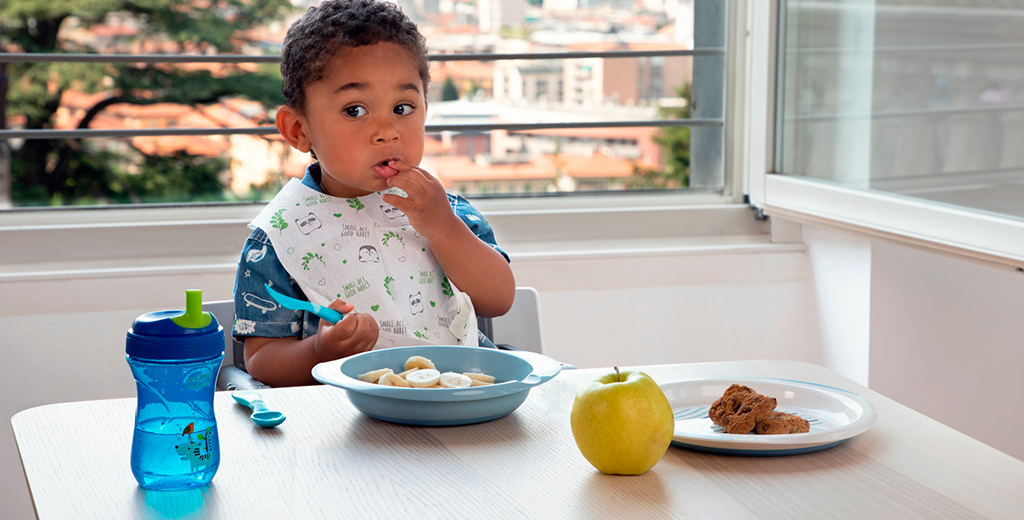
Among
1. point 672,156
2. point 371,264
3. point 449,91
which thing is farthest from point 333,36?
point 672,156

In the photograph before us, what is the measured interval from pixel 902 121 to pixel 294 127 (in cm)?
131

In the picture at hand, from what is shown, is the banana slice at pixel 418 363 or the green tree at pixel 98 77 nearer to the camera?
the banana slice at pixel 418 363

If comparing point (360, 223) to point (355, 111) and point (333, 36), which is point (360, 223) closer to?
point (355, 111)

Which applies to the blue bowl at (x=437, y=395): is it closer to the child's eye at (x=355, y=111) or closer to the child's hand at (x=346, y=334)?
the child's hand at (x=346, y=334)

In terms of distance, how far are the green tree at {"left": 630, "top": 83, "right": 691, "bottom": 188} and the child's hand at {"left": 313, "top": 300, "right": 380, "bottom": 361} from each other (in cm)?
150

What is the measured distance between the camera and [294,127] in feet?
5.00

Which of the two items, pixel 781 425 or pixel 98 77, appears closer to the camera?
pixel 781 425

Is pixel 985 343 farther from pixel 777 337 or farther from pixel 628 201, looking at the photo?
pixel 628 201

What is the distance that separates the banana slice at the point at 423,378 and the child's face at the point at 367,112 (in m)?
0.50

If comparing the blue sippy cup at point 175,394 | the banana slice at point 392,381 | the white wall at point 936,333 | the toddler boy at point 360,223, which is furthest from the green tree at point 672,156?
the blue sippy cup at point 175,394

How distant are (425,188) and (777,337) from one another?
55.4 inches

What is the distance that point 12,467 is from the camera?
206 centimetres

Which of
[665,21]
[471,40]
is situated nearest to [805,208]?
[665,21]

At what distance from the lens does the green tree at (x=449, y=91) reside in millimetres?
2449
